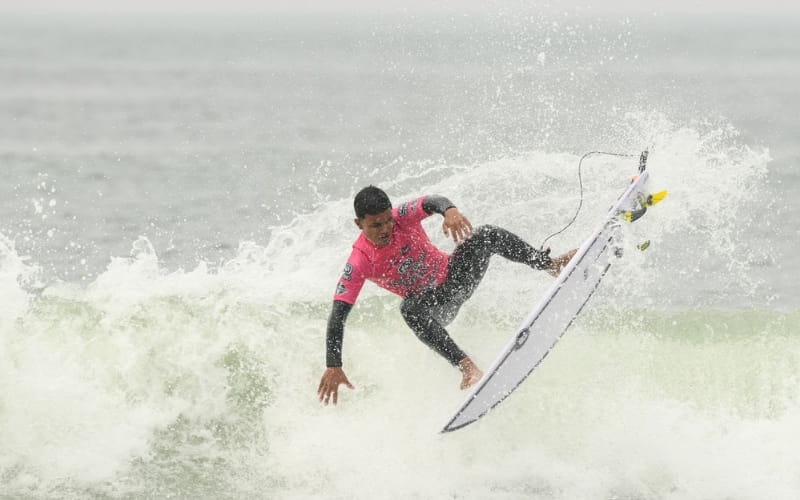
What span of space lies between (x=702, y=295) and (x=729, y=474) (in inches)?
227

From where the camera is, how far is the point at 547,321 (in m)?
6.35

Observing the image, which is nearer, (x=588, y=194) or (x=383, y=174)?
(x=588, y=194)

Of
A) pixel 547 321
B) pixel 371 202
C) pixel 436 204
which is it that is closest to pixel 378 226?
pixel 371 202

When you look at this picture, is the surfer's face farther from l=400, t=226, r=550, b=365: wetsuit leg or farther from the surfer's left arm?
l=400, t=226, r=550, b=365: wetsuit leg

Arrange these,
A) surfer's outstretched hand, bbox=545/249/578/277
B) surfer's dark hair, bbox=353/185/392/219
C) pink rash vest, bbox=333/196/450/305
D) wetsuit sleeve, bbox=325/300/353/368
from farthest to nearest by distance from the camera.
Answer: surfer's outstretched hand, bbox=545/249/578/277
pink rash vest, bbox=333/196/450/305
wetsuit sleeve, bbox=325/300/353/368
surfer's dark hair, bbox=353/185/392/219

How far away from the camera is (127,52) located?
7856cm

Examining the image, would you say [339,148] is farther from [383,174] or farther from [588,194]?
[588,194]

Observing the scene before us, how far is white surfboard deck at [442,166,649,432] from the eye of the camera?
616 cm

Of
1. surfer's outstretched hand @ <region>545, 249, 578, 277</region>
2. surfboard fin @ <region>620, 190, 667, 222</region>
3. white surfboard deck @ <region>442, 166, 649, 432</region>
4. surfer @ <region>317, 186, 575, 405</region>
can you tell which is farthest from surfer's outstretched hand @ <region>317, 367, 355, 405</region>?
surfboard fin @ <region>620, 190, 667, 222</region>

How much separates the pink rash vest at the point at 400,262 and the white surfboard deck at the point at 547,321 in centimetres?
77

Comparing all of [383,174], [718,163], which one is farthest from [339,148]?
[718,163]

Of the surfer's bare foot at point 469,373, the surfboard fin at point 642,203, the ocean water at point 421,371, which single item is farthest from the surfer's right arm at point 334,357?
the surfboard fin at point 642,203

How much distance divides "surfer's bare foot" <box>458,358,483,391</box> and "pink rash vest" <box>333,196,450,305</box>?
581 millimetres

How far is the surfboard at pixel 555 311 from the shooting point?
6.16 m
